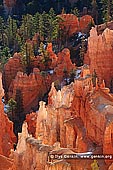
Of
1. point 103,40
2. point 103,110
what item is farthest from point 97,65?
point 103,110

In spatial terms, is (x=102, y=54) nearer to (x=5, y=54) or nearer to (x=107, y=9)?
(x=107, y=9)

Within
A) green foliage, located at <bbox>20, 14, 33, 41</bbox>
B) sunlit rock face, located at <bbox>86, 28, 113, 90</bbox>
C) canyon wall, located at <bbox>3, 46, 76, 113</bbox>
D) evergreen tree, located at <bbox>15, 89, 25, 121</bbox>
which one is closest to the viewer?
sunlit rock face, located at <bbox>86, 28, 113, 90</bbox>

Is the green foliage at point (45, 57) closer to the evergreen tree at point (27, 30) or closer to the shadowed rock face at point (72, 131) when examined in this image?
the evergreen tree at point (27, 30)

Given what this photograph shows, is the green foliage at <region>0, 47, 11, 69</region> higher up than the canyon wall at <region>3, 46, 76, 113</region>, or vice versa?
the green foliage at <region>0, 47, 11, 69</region>

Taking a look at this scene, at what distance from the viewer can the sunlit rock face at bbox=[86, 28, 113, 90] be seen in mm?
42344

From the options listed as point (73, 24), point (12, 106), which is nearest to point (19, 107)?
point (12, 106)

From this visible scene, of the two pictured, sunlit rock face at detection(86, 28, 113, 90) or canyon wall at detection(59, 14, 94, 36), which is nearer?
sunlit rock face at detection(86, 28, 113, 90)

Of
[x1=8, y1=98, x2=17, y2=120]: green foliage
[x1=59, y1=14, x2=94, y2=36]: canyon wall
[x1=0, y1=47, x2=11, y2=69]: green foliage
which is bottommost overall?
[x1=8, y1=98, x2=17, y2=120]: green foliage

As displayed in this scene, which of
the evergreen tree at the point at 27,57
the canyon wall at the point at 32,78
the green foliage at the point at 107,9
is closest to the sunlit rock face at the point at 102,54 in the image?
the canyon wall at the point at 32,78

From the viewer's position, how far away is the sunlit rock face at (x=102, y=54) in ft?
139

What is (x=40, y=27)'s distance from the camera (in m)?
59.2

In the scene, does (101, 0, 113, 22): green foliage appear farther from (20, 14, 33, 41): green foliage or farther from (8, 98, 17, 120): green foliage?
(8, 98, 17, 120): green foliage

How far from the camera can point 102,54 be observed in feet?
141

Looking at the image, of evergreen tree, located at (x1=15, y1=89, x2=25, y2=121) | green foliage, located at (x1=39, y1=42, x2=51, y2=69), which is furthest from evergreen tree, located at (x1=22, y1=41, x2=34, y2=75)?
evergreen tree, located at (x1=15, y1=89, x2=25, y2=121)
